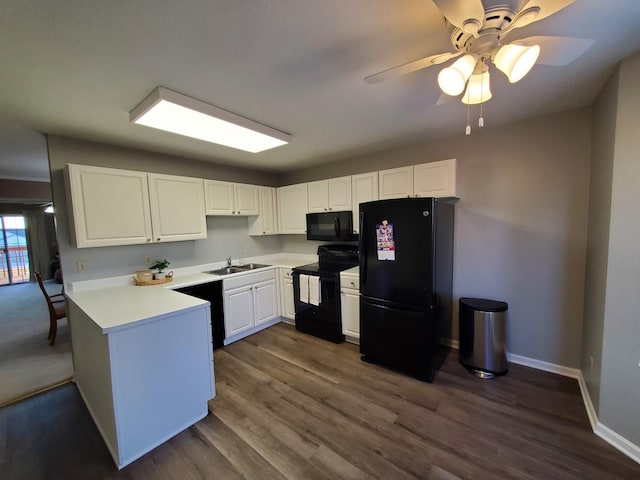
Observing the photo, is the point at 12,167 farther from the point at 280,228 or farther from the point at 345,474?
the point at 345,474

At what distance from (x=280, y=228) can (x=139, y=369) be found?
2.76m

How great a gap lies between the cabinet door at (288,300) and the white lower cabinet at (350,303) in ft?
2.76

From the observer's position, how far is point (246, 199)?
371 centimetres

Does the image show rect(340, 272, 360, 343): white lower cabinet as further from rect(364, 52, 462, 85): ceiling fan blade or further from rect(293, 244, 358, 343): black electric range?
rect(364, 52, 462, 85): ceiling fan blade

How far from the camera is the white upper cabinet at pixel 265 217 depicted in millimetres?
3930

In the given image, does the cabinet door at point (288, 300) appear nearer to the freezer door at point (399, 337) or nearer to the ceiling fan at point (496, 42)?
the freezer door at point (399, 337)

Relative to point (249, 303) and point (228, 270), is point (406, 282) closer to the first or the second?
point (249, 303)

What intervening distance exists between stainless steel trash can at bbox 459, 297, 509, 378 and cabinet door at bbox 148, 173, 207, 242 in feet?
10.3

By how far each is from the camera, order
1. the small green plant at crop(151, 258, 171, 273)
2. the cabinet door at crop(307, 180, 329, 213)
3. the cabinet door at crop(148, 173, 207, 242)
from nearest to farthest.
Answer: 1. the cabinet door at crop(148, 173, 207, 242)
2. the small green plant at crop(151, 258, 171, 273)
3. the cabinet door at crop(307, 180, 329, 213)

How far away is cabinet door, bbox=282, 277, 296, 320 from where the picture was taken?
357cm

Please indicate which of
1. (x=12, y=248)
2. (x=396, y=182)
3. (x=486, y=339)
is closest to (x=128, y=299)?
(x=396, y=182)

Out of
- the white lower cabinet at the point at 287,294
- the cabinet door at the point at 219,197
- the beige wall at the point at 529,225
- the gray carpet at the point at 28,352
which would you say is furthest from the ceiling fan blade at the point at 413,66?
the gray carpet at the point at 28,352

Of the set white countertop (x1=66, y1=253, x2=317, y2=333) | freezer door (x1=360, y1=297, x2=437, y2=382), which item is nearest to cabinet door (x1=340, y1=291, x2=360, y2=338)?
freezer door (x1=360, y1=297, x2=437, y2=382)

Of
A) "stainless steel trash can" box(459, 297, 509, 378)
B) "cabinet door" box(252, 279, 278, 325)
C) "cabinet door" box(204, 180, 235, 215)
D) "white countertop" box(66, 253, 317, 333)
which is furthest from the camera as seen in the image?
"cabinet door" box(252, 279, 278, 325)
